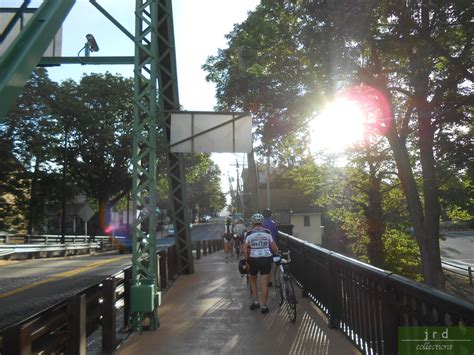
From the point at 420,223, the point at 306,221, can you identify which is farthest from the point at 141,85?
the point at 306,221

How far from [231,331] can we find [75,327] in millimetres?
2857

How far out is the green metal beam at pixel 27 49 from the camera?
217 inches

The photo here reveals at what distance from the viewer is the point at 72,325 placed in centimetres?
514

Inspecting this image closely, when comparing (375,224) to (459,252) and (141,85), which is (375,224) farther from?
(141,85)

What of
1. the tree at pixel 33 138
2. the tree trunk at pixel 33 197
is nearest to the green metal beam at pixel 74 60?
the tree at pixel 33 138

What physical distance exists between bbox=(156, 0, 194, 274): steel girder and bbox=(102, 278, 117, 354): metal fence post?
387cm

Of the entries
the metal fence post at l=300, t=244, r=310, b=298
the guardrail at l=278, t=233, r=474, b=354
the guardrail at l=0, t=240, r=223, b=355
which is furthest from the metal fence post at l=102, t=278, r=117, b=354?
the metal fence post at l=300, t=244, r=310, b=298

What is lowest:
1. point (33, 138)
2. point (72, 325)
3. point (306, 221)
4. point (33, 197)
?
point (72, 325)

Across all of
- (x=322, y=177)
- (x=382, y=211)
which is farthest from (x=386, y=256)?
(x=322, y=177)

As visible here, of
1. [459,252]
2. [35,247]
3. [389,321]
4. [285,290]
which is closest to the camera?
[389,321]

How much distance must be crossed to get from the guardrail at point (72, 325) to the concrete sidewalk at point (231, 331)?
553 mm

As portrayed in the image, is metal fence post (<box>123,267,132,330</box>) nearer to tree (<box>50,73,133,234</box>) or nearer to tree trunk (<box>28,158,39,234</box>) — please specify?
tree trunk (<box>28,158,39,234</box>)

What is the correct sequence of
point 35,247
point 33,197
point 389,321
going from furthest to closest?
point 33,197 < point 35,247 < point 389,321

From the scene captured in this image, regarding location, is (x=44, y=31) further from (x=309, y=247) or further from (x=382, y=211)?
(x=382, y=211)
